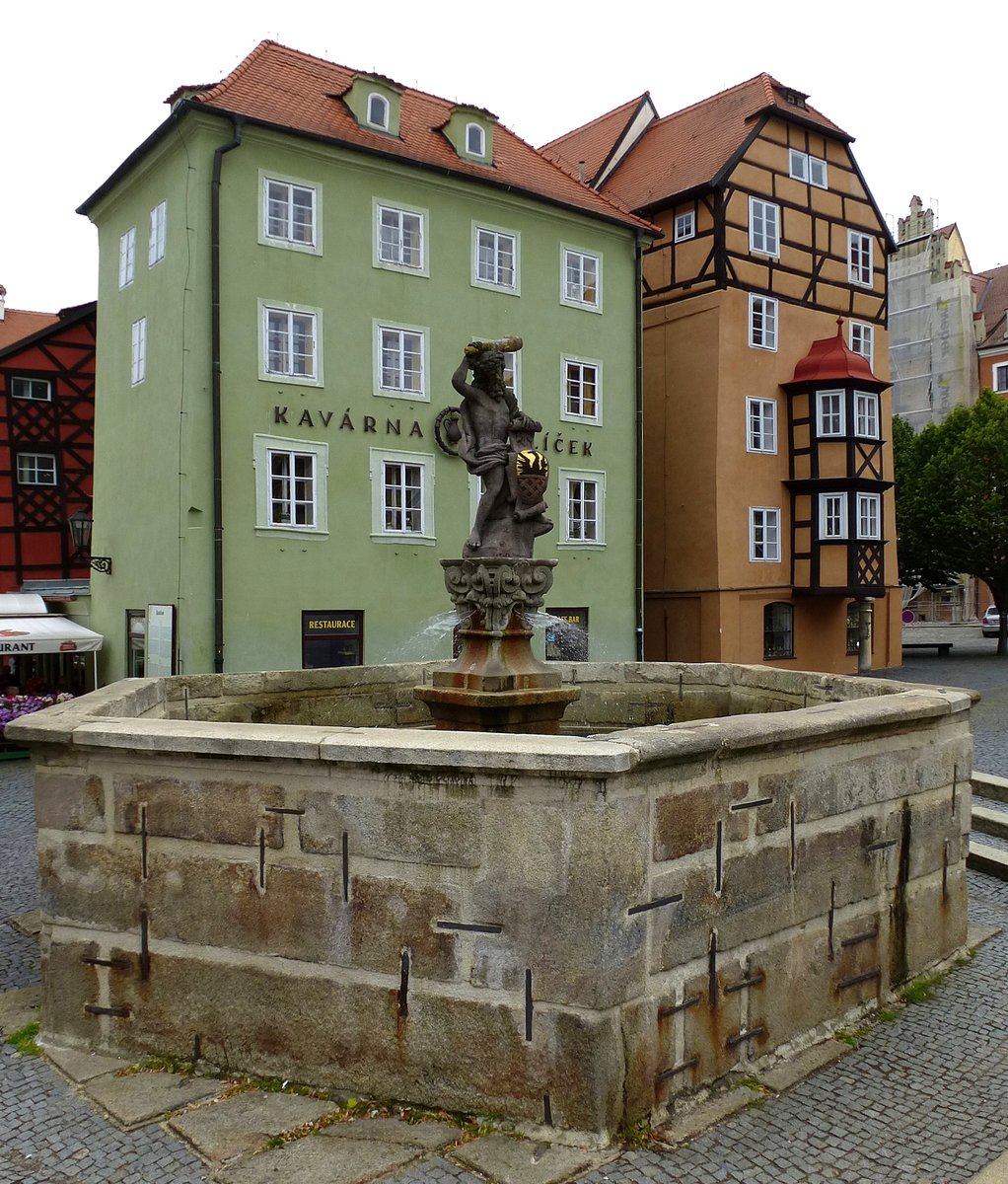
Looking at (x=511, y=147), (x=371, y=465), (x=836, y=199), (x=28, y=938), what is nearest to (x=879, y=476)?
(x=836, y=199)

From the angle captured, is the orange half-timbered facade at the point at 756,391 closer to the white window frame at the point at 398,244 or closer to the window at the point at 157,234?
the white window frame at the point at 398,244

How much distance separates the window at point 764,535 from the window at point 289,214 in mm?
12641

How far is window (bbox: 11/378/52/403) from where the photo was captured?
2394 cm

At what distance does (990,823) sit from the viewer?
29.8 ft

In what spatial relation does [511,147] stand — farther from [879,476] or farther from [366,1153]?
[366,1153]

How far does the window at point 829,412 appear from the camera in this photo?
25484 millimetres

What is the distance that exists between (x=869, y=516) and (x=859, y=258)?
7.28m

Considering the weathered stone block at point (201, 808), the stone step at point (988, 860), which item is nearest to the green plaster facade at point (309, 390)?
the stone step at point (988, 860)

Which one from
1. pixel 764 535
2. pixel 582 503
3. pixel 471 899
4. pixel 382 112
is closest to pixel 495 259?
pixel 382 112

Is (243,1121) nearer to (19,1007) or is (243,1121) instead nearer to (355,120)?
(19,1007)

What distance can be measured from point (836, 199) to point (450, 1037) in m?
27.1

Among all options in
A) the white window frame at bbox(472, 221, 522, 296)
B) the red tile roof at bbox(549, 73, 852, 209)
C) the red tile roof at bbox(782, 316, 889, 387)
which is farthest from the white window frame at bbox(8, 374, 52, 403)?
the red tile roof at bbox(782, 316, 889, 387)

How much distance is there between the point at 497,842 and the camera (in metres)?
4.09

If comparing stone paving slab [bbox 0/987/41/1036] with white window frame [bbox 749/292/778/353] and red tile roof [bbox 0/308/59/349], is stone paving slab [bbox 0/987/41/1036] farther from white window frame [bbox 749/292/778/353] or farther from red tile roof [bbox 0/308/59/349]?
red tile roof [bbox 0/308/59/349]
